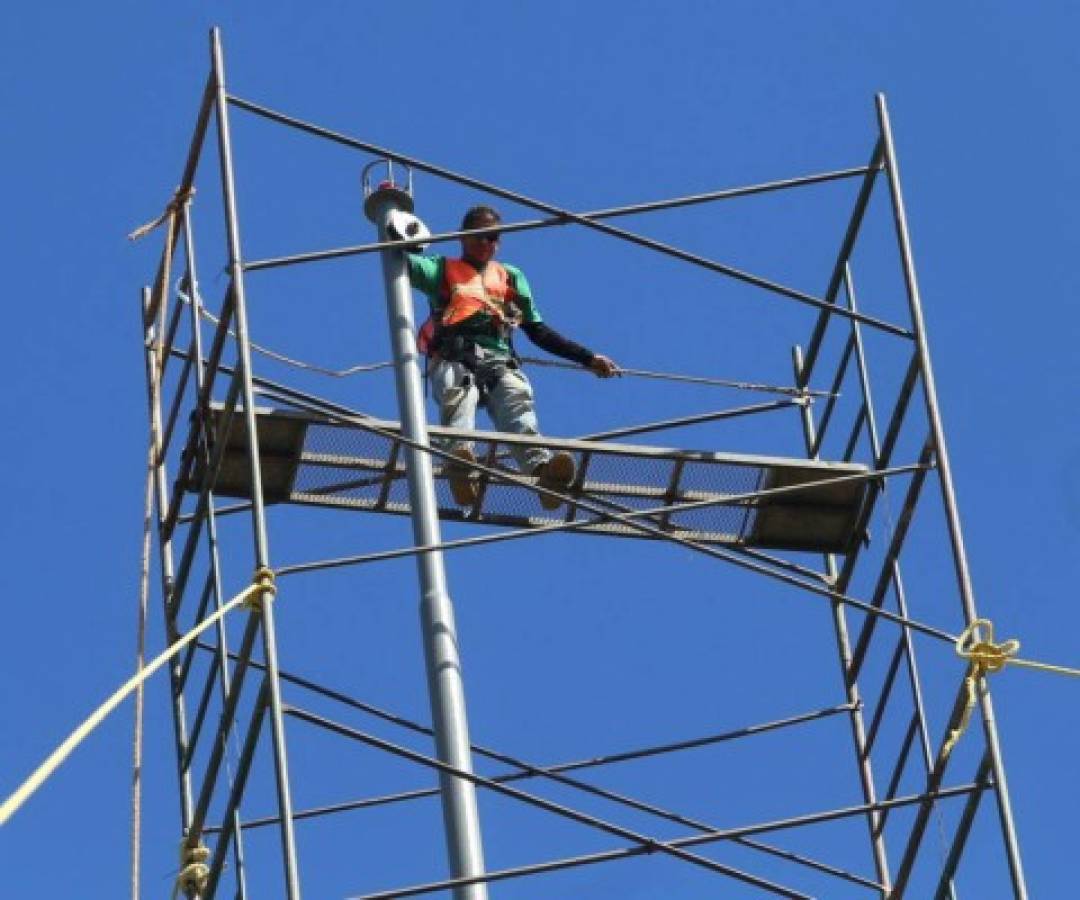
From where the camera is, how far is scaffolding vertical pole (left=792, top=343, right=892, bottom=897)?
1856 centimetres

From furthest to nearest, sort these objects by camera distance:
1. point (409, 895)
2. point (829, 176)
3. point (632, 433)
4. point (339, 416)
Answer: point (632, 433), point (829, 176), point (339, 416), point (409, 895)

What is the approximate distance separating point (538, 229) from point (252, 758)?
3.60m

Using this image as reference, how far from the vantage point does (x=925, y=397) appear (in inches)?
699

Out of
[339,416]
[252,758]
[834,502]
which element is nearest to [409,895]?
[252,758]

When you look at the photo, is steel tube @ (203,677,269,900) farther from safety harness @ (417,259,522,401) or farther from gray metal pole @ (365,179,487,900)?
safety harness @ (417,259,522,401)

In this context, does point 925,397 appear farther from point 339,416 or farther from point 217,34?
point 217,34

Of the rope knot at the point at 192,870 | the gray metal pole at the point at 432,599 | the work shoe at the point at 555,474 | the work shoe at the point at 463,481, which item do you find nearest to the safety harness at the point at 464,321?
the work shoe at the point at 463,481

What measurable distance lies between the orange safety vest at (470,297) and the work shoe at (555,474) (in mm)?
1353

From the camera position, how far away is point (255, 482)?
16.2m

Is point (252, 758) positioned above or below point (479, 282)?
below

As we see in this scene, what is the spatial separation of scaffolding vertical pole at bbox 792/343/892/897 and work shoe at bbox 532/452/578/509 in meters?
1.66

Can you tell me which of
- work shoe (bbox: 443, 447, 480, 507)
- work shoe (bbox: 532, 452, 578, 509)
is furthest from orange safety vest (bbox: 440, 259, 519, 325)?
work shoe (bbox: 532, 452, 578, 509)

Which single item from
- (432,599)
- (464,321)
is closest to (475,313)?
(464,321)

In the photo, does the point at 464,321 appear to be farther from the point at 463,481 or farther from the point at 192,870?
the point at 192,870
